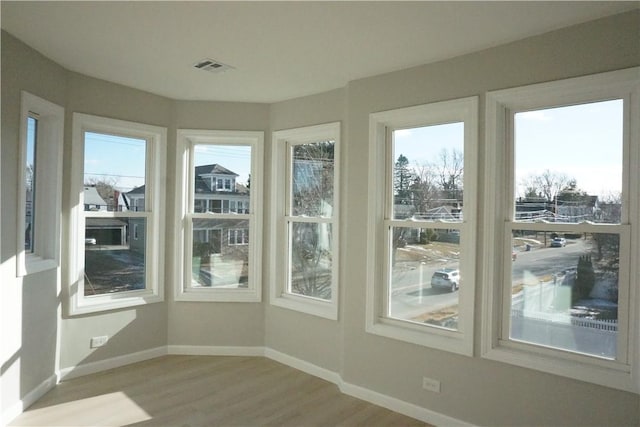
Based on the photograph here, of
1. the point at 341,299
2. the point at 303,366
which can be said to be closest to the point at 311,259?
the point at 341,299

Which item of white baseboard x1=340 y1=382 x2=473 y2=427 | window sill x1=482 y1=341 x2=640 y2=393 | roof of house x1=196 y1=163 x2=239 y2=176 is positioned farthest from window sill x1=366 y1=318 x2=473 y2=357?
roof of house x1=196 y1=163 x2=239 y2=176

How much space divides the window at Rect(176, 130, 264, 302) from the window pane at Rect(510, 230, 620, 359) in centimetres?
253

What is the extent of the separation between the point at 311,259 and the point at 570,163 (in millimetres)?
2360

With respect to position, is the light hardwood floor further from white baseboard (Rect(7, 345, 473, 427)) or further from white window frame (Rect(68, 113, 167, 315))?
white window frame (Rect(68, 113, 167, 315))

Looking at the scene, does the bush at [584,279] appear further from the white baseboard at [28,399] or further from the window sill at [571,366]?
the white baseboard at [28,399]

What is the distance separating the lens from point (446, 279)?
10.5ft

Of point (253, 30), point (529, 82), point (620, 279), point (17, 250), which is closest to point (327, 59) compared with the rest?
point (253, 30)

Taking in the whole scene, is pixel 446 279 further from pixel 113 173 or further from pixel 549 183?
pixel 113 173

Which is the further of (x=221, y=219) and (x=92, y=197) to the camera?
(x=221, y=219)

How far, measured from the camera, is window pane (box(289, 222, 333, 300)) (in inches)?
159

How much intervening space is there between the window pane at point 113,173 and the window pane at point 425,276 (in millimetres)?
2552

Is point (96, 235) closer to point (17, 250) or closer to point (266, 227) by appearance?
point (17, 250)

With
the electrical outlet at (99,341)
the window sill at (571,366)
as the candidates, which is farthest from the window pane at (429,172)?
the electrical outlet at (99,341)

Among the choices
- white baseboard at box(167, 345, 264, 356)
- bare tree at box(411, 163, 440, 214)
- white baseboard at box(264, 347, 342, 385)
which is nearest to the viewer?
bare tree at box(411, 163, 440, 214)
